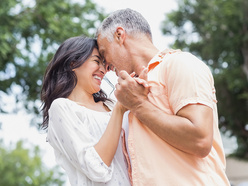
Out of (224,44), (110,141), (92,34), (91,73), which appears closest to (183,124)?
(110,141)

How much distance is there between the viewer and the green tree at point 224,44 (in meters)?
12.8

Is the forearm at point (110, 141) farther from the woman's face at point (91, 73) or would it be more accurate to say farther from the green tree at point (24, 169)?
the green tree at point (24, 169)

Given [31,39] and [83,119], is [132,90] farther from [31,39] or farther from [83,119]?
[31,39]

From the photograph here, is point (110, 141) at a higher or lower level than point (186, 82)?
lower

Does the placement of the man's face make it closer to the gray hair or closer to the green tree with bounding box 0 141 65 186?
the gray hair

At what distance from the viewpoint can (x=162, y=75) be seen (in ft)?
7.38

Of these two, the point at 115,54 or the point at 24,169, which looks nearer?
the point at 115,54

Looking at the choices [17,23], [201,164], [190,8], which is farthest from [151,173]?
[190,8]

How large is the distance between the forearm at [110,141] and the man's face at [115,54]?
382 millimetres

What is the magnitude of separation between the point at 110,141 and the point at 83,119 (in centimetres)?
36

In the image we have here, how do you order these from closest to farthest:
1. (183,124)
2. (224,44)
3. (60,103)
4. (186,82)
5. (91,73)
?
(183,124)
(186,82)
(60,103)
(91,73)
(224,44)

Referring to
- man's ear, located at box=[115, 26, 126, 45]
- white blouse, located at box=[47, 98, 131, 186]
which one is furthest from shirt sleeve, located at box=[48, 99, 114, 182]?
man's ear, located at box=[115, 26, 126, 45]

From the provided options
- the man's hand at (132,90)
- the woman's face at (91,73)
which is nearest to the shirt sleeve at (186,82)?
the man's hand at (132,90)

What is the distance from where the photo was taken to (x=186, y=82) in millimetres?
2111
